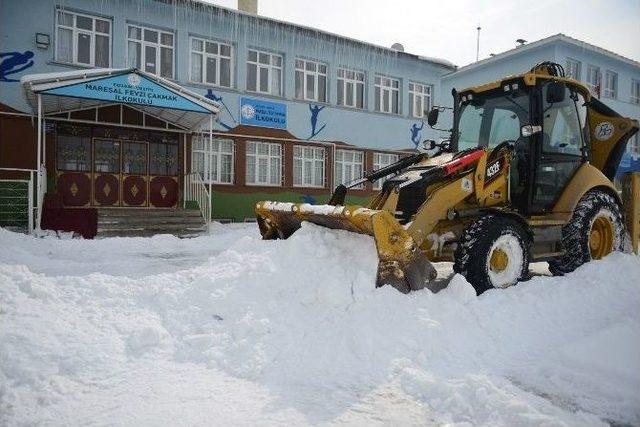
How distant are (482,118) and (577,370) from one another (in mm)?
4173

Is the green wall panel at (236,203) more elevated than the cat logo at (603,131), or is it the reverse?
the cat logo at (603,131)

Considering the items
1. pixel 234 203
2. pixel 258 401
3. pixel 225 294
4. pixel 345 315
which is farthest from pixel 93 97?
pixel 258 401

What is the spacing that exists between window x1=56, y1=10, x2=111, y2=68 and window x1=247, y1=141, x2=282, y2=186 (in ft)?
16.1

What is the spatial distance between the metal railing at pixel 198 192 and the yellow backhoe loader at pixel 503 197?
6.38m

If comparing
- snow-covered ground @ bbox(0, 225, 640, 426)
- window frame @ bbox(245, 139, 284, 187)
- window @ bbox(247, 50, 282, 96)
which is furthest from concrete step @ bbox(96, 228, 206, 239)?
snow-covered ground @ bbox(0, 225, 640, 426)

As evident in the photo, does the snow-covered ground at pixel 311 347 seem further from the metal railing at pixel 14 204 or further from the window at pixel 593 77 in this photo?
the window at pixel 593 77

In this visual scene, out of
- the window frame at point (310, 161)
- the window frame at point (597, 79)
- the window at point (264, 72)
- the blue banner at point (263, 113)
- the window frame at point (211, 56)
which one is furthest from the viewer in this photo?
the window frame at point (597, 79)

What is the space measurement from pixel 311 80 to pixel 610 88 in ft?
58.6

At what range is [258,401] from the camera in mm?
2682

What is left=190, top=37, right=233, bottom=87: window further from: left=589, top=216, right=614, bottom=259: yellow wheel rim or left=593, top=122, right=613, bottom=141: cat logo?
left=589, top=216, right=614, bottom=259: yellow wheel rim

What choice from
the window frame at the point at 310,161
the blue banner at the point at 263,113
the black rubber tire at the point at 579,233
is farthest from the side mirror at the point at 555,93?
the window frame at the point at 310,161

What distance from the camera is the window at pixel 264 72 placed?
15.0 meters

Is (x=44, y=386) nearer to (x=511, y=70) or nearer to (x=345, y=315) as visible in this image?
(x=345, y=315)

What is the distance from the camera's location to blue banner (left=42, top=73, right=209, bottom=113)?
31.9ft
